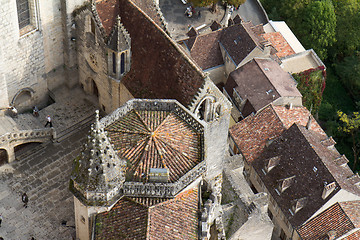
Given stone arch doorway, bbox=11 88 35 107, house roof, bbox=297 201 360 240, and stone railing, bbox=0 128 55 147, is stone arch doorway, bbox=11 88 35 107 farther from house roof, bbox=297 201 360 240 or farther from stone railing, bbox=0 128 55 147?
house roof, bbox=297 201 360 240

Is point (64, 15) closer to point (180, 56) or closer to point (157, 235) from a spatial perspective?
point (180, 56)

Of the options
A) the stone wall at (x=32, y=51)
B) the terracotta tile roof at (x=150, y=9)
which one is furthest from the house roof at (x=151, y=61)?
the stone wall at (x=32, y=51)

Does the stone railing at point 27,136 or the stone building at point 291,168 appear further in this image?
the stone building at point 291,168

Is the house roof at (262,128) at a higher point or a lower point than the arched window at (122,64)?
lower

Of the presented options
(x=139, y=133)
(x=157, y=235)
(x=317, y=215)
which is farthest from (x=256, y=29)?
(x=157, y=235)

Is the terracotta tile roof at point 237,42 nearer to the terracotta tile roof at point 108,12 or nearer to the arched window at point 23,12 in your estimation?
the terracotta tile roof at point 108,12

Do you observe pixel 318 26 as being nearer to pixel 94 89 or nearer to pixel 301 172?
pixel 301 172

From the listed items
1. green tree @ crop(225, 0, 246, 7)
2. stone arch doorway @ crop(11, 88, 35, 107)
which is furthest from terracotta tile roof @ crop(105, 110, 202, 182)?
green tree @ crop(225, 0, 246, 7)
